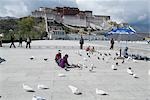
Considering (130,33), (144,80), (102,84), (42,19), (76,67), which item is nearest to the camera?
(102,84)

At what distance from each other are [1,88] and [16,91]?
2.34 ft

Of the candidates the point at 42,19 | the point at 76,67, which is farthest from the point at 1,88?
the point at 42,19

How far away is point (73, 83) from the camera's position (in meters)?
11.0

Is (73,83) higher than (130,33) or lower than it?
lower

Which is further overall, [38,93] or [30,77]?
[30,77]

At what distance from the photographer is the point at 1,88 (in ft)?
32.1

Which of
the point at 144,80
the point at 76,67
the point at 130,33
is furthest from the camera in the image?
the point at 130,33

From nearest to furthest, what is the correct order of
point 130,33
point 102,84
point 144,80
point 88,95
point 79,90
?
1. point 88,95
2. point 79,90
3. point 102,84
4. point 144,80
5. point 130,33

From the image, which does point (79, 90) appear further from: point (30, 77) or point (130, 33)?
point (130, 33)

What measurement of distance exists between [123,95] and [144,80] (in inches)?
130

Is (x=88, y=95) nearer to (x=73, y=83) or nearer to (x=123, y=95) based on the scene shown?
(x=123, y=95)

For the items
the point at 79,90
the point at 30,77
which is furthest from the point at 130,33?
the point at 79,90

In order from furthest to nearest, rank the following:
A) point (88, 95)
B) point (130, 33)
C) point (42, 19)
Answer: point (42, 19) < point (130, 33) < point (88, 95)

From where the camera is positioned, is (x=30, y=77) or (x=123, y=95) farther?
(x=30, y=77)
